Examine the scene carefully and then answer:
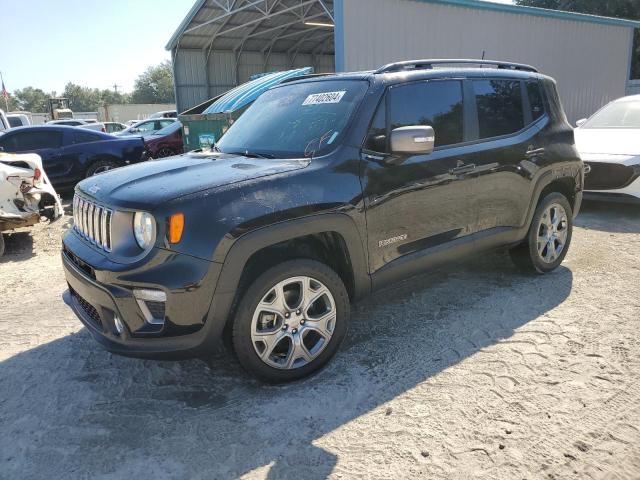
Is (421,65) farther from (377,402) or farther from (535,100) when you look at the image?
(377,402)

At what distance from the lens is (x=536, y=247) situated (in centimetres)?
467

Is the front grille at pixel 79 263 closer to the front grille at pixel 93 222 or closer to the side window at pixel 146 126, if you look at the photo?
the front grille at pixel 93 222

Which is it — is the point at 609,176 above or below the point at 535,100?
below

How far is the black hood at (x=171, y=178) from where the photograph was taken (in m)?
2.79

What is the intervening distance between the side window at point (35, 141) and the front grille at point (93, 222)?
25.3 ft

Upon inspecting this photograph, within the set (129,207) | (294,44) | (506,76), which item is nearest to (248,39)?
(294,44)

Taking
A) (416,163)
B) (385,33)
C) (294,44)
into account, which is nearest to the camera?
(416,163)

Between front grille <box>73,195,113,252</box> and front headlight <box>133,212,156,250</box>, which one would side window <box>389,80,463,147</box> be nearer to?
front headlight <box>133,212,156,250</box>

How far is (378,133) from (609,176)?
16.8ft

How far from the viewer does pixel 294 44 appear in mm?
26609

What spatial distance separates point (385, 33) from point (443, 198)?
9.33 m

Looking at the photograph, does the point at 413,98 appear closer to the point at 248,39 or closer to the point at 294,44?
the point at 248,39

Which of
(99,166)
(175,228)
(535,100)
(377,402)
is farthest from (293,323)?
(99,166)

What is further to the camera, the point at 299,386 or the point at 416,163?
the point at 416,163
